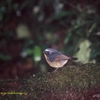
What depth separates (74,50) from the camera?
18.5ft

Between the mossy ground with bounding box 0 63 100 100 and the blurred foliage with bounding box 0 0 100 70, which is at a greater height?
the blurred foliage with bounding box 0 0 100 70

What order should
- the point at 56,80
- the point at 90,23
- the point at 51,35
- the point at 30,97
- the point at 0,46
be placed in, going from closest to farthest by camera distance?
the point at 30,97 < the point at 56,80 < the point at 90,23 < the point at 51,35 < the point at 0,46

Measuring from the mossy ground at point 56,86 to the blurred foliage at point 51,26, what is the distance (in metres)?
1.86

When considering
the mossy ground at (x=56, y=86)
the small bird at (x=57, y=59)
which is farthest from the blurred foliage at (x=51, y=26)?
the mossy ground at (x=56, y=86)

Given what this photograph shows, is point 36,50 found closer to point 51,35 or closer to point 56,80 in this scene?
point 51,35

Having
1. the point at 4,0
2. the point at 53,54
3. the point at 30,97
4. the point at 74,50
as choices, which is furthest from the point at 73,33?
the point at 30,97

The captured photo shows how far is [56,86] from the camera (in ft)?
9.89

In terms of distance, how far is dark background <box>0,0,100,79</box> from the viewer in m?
5.54

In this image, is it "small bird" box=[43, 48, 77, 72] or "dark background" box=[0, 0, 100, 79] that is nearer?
"small bird" box=[43, 48, 77, 72]

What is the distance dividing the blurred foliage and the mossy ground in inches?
73.4

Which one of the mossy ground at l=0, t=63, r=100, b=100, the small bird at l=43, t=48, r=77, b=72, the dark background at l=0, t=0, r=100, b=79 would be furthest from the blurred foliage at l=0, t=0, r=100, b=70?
the mossy ground at l=0, t=63, r=100, b=100

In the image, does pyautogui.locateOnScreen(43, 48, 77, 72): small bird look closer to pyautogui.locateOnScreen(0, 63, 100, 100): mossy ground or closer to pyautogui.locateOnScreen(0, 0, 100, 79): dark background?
pyautogui.locateOnScreen(0, 63, 100, 100): mossy ground

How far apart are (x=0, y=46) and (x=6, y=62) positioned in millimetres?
562

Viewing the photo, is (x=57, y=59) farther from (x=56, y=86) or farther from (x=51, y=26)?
(x=51, y=26)
